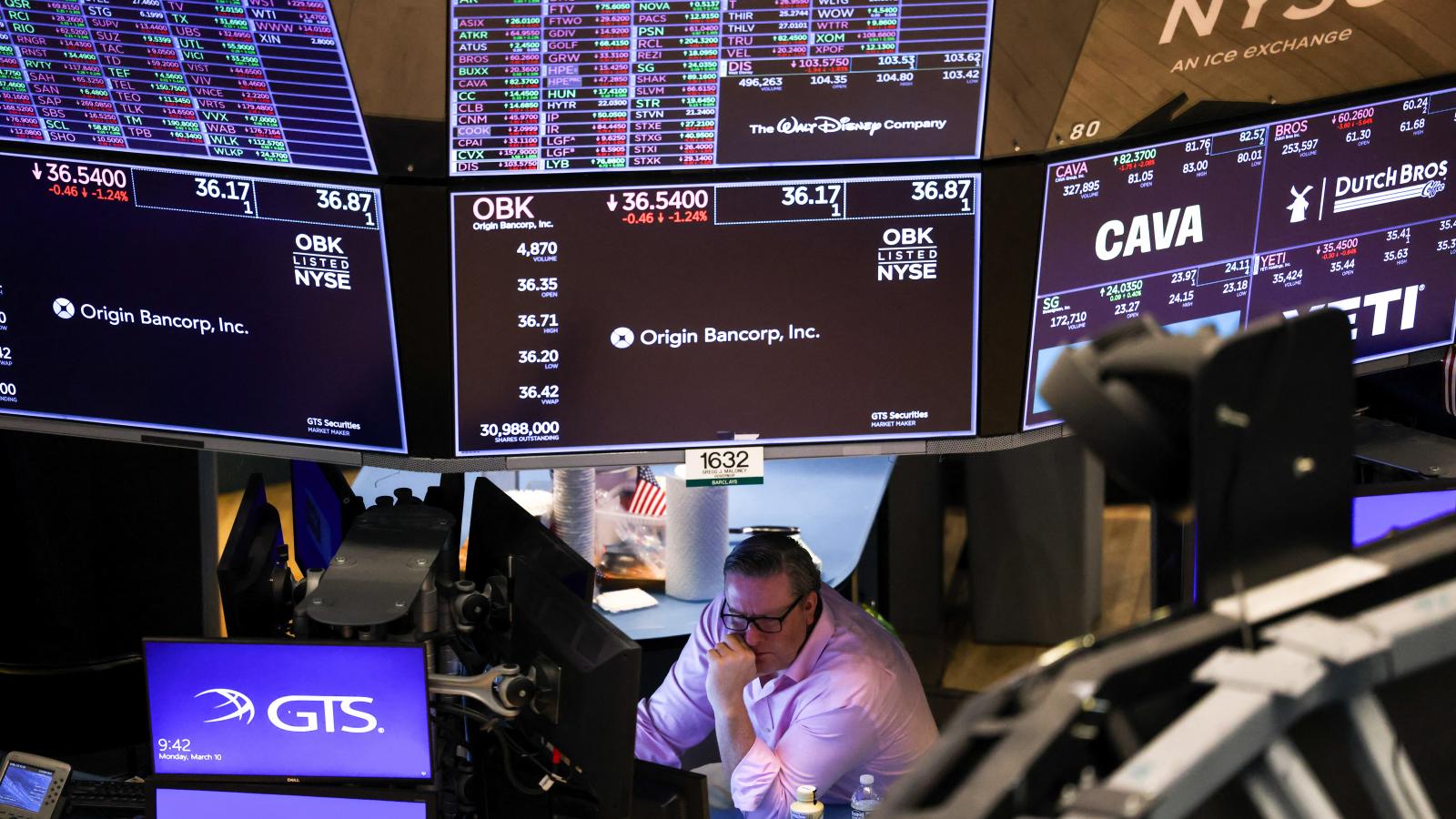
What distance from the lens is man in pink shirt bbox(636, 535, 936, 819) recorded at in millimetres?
3223

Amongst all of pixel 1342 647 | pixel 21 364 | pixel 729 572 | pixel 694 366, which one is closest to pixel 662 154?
pixel 694 366

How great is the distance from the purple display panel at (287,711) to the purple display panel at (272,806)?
37mm

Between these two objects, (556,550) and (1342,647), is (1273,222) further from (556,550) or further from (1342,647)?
(1342,647)

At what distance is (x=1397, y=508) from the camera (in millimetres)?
3154

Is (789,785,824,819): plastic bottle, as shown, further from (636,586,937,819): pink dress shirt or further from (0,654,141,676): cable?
(0,654,141,676): cable

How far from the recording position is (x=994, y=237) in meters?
2.87

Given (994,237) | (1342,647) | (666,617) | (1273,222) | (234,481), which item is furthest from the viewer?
(234,481)

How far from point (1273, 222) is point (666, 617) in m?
1.69

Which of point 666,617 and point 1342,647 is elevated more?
point 1342,647

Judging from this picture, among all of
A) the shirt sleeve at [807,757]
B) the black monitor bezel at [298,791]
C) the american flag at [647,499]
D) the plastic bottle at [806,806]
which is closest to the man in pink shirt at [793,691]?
the shirt sleeve at [807,757]

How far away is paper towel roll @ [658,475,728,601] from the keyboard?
55.7 inches

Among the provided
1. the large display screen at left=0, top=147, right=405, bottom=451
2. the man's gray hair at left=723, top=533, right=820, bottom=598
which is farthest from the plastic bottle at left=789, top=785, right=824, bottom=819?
the large display screen at left=0, top=147, right=405, bottom=451

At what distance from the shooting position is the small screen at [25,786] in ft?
9.71

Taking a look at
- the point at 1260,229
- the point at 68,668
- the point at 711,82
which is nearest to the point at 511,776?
the point at 711,82
